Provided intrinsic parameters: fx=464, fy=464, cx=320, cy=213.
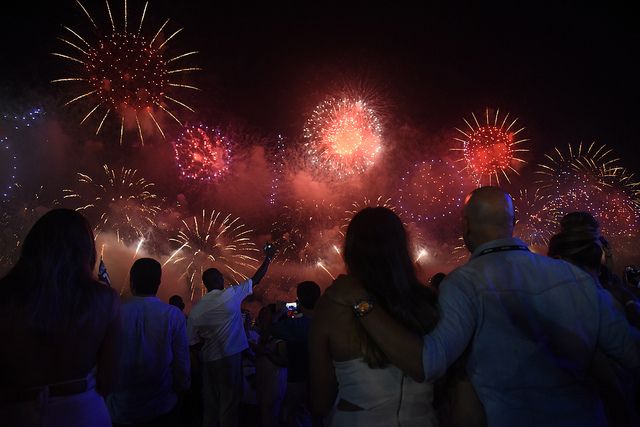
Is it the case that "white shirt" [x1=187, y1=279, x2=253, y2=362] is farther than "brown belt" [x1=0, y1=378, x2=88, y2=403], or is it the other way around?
"white shirt" [x1=187, y1=279, x2=253, y2=362]

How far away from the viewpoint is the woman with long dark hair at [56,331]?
8.17ft

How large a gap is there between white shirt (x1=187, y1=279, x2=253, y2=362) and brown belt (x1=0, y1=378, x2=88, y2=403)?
12.6ft

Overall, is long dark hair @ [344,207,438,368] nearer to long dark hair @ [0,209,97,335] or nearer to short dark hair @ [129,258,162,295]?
long dark hair @ [0,209,97,335]

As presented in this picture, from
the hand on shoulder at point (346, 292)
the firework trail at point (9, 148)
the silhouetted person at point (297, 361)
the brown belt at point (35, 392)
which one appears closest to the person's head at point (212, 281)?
the silhouetted person at point (297, 361)

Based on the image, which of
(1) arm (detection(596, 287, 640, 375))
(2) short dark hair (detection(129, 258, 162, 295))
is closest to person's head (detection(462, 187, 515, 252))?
(1) arm (detection(596, 287, 640, 375))

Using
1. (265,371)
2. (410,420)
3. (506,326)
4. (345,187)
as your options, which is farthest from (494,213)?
(345,187)

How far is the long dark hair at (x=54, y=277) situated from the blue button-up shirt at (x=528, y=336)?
1941mm

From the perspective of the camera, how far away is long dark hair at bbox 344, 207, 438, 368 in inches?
94.0

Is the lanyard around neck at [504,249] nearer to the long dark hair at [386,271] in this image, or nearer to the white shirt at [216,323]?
the long dark hair at [386,271]

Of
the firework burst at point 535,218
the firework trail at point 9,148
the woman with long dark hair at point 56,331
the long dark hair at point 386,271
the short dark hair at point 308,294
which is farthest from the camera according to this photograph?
the firework burst at point 535,218

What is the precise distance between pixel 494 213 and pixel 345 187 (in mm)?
21894

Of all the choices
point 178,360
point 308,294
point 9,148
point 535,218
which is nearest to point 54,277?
point 178,360

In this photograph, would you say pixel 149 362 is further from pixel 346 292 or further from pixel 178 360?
pixel 346 292

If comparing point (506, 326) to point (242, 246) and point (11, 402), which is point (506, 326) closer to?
point (11, 402)
